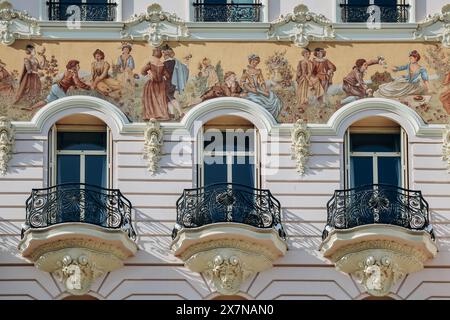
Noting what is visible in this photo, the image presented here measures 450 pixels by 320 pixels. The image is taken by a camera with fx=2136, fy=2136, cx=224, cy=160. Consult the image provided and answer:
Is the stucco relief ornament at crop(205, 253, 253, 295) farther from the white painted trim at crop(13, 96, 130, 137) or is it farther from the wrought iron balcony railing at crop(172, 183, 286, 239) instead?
the white painted trim at crop(13, 96, 130, 137)

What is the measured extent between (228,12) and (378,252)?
17.6 ft

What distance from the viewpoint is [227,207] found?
122ft

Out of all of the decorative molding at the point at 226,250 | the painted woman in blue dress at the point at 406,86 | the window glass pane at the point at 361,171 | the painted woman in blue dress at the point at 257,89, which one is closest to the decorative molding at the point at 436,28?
the painted woman in blue dress at the point at 406,86

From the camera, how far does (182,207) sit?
37.4 metres

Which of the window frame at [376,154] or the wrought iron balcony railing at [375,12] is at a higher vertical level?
the wrought iron balcony railing at [375,12]

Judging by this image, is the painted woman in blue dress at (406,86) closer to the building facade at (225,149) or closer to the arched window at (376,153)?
the building facade at (225,149)

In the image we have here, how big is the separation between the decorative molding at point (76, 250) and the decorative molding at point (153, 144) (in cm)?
159

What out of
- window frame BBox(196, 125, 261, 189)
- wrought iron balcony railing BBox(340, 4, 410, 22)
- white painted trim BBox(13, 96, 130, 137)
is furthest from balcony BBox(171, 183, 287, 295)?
wrought iron balcony railing BBox(340, 4, 410, 22)

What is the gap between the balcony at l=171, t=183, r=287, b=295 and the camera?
36.9m

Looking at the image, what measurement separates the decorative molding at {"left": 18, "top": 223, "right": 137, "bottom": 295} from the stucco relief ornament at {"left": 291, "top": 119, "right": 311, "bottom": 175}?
11.1ft

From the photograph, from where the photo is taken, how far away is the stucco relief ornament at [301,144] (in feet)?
125

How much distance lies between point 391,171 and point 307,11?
3.29 m

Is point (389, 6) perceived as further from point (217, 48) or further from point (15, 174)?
point (15, 174)
